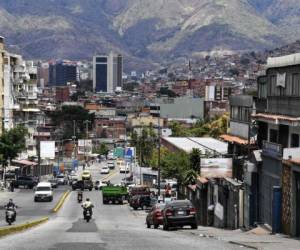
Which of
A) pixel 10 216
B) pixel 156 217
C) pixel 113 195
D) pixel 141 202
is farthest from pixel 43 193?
pixel 156 217

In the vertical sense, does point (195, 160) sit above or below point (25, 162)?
above

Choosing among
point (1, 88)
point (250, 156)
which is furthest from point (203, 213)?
point (1, 88)

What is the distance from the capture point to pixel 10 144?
120 meters

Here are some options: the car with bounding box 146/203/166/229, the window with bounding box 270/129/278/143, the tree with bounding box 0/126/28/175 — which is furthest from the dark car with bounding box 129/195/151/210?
Answer: the tree with bounding box 0/126/28/175

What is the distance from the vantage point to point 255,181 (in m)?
49.9

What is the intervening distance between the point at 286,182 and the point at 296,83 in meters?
6.79

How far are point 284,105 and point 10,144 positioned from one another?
2939 inches

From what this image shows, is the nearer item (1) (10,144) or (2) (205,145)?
(2) (205,145)

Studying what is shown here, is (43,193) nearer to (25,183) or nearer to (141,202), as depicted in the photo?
(141,202)

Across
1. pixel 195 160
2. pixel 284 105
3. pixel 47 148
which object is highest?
pixel 284 105

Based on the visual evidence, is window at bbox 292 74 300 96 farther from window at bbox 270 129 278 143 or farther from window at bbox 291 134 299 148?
window at bbox 270 129 278 143

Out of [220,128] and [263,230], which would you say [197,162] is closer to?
[263,230]

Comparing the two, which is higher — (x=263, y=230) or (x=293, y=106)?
(x=293, y=106)

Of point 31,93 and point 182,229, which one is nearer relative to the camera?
point 182,229
